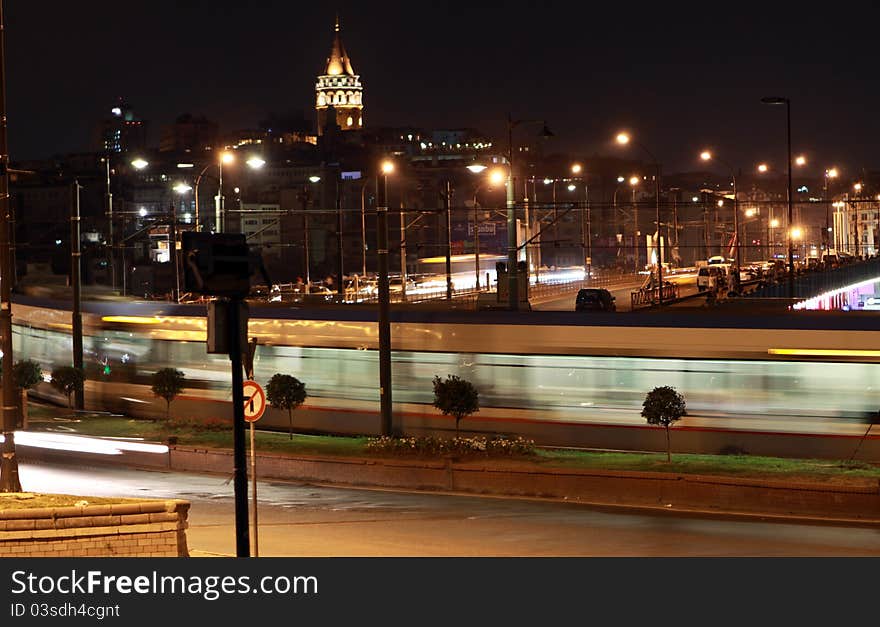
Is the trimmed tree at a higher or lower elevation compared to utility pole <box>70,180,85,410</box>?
lower

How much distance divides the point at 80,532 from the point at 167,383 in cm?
1659

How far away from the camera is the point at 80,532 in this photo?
1080cm

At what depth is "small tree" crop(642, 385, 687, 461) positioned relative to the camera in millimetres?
20375

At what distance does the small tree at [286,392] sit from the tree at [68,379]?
674 centimetres

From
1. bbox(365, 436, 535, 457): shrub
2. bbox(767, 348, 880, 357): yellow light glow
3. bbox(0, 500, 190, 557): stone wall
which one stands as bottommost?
bbox(365, 436, 535, 457): shrub

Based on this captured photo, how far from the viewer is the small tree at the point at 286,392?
24.5m

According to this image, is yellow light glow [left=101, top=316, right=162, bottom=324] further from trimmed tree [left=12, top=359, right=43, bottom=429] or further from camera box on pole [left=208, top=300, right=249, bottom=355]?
camera box on pole [left=208, top=300, right=249, bottom=355]

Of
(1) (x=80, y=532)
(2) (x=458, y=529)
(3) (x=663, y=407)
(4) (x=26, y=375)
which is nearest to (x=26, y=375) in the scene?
(4) (x=26, y=375)

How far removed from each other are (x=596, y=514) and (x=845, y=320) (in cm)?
567

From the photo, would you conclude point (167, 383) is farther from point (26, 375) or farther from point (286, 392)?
point (26, 375)

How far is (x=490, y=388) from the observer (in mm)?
23938

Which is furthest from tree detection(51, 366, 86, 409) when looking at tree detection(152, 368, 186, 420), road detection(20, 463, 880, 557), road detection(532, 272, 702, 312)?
road detection(532, 272, 702, 312)

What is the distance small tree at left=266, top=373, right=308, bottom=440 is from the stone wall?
43.7ft

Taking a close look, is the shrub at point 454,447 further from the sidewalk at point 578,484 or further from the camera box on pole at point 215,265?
the camera box on pole at point 215,265
